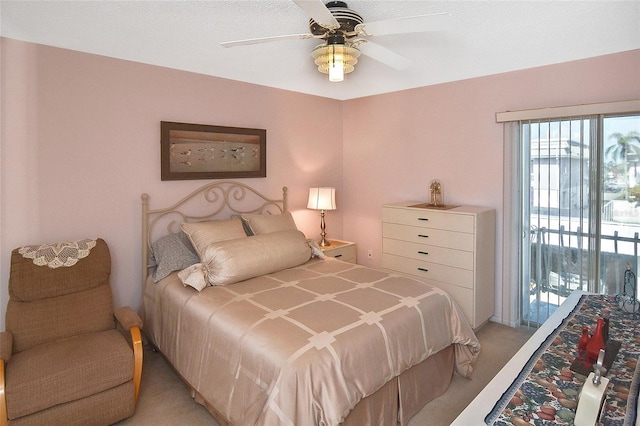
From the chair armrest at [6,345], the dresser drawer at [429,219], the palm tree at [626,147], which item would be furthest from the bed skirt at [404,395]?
the palm tree at [626,147]

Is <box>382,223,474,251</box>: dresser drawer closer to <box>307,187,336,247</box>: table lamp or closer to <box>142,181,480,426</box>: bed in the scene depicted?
<box>307,187,336,247</box>: table lamp

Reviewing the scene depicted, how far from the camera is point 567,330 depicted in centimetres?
173

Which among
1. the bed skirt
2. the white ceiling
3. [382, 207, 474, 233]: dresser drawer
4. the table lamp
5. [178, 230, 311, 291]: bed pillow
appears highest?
the white ceiling

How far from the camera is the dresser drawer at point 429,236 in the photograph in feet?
11.3

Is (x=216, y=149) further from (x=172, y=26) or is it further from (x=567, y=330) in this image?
(x=567, y=330)

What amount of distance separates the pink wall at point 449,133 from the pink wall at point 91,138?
153cm

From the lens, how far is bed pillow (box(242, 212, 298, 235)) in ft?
11.4

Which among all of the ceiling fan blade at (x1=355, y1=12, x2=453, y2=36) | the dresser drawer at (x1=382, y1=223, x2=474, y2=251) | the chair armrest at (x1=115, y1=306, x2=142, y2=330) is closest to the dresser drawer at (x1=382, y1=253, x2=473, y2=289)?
the dresser drawer at (x1=382, y1=223, x2=474, y2=251)

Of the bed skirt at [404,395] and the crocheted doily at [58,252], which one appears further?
the crocheted doily at [58,252]

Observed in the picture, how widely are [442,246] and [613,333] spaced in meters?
1.92

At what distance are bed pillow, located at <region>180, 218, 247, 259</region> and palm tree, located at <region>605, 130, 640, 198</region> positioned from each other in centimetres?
309

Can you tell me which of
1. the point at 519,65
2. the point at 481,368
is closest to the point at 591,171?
the point at 519,65

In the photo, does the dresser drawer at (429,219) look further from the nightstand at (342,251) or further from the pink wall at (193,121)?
the nightstand at (342,251)

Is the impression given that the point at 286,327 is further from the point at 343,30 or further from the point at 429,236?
the point at 429,236
